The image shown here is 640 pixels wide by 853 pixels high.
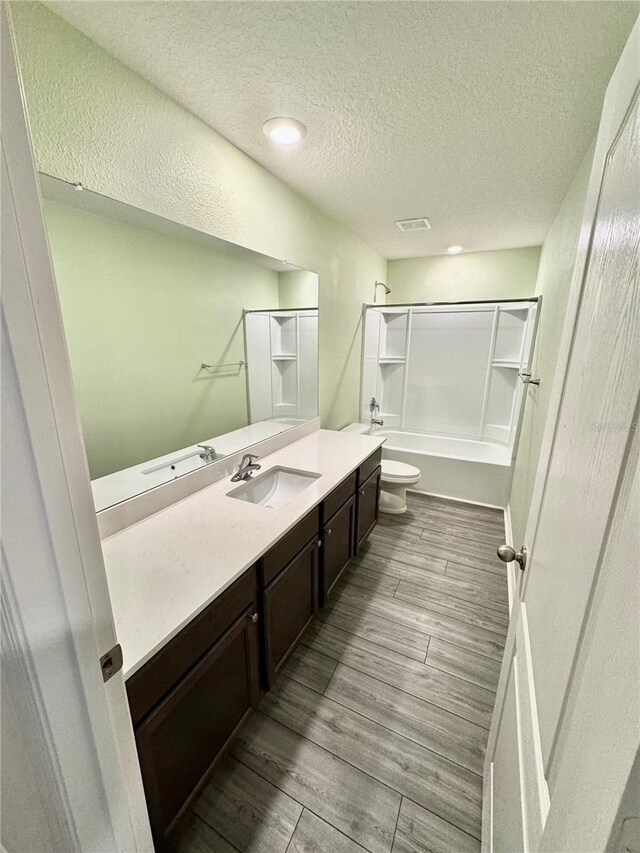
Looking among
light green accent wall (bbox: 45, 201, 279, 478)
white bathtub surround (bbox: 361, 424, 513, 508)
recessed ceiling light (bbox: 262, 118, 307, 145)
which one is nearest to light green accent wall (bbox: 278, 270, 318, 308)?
light green accent wall (bbox: 45, 201, 279, 478)

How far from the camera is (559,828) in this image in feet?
1.31

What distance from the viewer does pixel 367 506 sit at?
2.37 metres

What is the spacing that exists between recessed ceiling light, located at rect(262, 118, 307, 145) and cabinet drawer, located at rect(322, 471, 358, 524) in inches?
67.4

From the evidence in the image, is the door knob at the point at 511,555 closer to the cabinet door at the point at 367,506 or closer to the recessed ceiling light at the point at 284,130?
the cabinet door at the point at 367,506

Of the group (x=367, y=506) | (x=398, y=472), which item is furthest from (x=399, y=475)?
(x=367, y=506)

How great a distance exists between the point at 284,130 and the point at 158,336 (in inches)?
43.2

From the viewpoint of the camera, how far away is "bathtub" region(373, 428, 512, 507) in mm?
3113

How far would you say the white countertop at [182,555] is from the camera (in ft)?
2.88

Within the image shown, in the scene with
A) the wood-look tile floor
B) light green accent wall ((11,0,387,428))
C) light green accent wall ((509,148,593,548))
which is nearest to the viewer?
light green accent wall ((11,0,387,428))

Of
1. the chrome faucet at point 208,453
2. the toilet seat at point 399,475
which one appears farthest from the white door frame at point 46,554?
the toilet seat at point 399,475

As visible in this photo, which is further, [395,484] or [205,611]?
[395,484]

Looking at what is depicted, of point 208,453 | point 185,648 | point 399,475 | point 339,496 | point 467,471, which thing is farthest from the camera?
point 467,471

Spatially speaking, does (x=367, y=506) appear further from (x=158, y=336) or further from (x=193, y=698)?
(x=158, y=336)

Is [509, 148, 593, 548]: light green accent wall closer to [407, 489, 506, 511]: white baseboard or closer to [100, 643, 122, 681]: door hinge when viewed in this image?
[407, 489, 506, 511]: white baseboard
